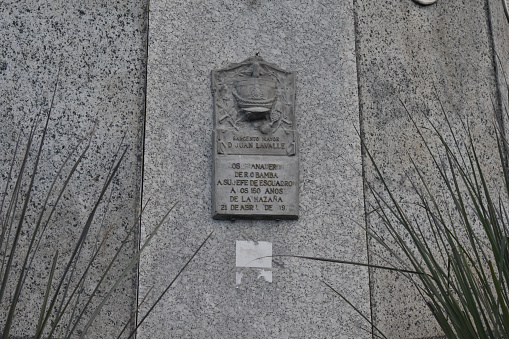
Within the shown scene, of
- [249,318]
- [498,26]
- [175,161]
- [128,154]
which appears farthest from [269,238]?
[498,26]

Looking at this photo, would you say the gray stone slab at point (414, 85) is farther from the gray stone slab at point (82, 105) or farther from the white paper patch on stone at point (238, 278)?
the gray stone slab at point (82, 105)

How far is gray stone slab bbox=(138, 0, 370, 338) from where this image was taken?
10.7 ft

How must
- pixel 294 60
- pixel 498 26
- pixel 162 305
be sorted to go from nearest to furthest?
pixel 162 305 → pixel 294 60 → pixel 498 26

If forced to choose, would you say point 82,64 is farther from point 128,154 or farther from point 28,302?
point 28,302

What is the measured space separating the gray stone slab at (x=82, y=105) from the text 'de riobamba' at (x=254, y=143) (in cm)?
47

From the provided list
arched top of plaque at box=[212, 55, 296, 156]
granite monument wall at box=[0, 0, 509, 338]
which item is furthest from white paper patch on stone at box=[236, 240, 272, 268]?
arched top of plaque at box=[212, 55, 296, 156]

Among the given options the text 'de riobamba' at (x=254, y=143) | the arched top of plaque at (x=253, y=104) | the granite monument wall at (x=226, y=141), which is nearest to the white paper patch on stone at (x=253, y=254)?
the granite monument wall at (x=226, y=141)

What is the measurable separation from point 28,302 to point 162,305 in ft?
2.21

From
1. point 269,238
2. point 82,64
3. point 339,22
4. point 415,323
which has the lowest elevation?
point 415,323

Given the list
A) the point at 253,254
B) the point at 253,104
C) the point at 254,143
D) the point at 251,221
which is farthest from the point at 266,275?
the point at 253,104

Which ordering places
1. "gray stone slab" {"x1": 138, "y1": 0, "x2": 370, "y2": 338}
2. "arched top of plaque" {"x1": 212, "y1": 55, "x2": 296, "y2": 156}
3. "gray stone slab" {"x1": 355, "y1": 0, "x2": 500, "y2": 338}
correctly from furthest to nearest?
"gray stone slab" {"x1": 355, "y1": 0, "x2": 500, "y2": 338} → "arched top of plaque" {"x1": 212, "y1": 55, "x2": 296, "y2": 156} → "gray stone slab" {"x1": 138, "y1": 0, "x2": 370, "y2": 338}

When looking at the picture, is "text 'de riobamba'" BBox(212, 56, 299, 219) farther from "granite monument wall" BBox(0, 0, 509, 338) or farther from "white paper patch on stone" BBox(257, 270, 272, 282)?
"white paper patch on stone" BBox(257, 270, 272, 282)

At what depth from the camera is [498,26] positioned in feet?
13.8

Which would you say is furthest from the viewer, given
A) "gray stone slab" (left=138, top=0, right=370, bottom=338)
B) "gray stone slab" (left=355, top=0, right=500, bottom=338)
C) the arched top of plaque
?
"gray stone slab" (left=355, top=0, right=500, bottom=338)
